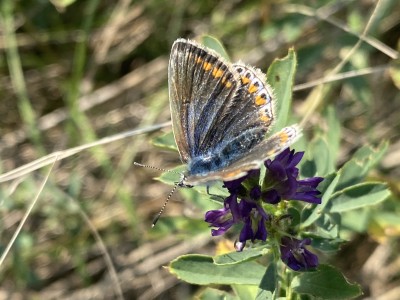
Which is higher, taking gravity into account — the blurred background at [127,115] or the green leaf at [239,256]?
the blurred background at [127,115]

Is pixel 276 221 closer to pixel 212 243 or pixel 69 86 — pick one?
pixel 212 243

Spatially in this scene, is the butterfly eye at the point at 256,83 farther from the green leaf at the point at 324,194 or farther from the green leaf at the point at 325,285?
the green leaf at the point at 325,285

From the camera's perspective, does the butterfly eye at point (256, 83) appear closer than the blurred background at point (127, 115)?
Yes

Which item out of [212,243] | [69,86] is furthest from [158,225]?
[69,86]

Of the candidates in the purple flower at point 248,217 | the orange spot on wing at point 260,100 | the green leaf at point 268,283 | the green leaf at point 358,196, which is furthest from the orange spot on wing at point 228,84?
the green leaf at point 268,283

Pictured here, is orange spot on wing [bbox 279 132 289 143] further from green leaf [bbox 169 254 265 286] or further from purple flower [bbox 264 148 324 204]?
green leaf [bbox 169 254 265 286]
